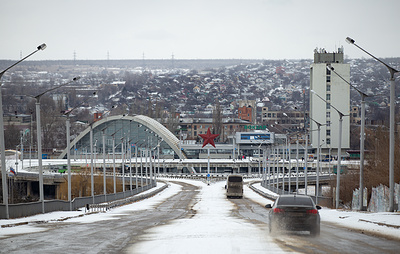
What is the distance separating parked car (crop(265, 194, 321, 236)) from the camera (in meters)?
21.8

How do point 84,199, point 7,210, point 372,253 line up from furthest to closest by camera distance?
point 84,199
point 7,210
point 372,253

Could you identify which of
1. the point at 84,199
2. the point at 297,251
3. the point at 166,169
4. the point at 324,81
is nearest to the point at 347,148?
the point at 324,81

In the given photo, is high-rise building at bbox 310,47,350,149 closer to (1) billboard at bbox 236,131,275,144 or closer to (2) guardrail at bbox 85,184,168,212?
(1) billboard at bbox 236,131,275,144

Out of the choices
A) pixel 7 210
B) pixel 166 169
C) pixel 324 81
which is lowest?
pixel 166 169

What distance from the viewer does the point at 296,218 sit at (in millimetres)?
21953

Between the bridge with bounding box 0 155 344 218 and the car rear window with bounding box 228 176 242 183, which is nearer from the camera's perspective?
the bridge with bounding box 0 155 344 218

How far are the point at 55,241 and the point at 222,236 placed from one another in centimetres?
534

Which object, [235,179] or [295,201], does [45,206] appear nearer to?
[295,201]

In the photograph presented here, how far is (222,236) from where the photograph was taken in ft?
69.2

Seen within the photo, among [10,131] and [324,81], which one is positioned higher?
[324,81]

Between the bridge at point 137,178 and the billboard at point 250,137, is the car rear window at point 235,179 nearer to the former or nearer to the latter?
the bridge at point 137,178

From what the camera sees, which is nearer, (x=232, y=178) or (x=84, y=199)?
(x=84, y=199)

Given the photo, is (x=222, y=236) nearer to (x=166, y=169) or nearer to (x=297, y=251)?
(x=297, y=251)

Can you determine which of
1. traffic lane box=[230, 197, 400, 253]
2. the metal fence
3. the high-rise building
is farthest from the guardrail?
the high-rise building
